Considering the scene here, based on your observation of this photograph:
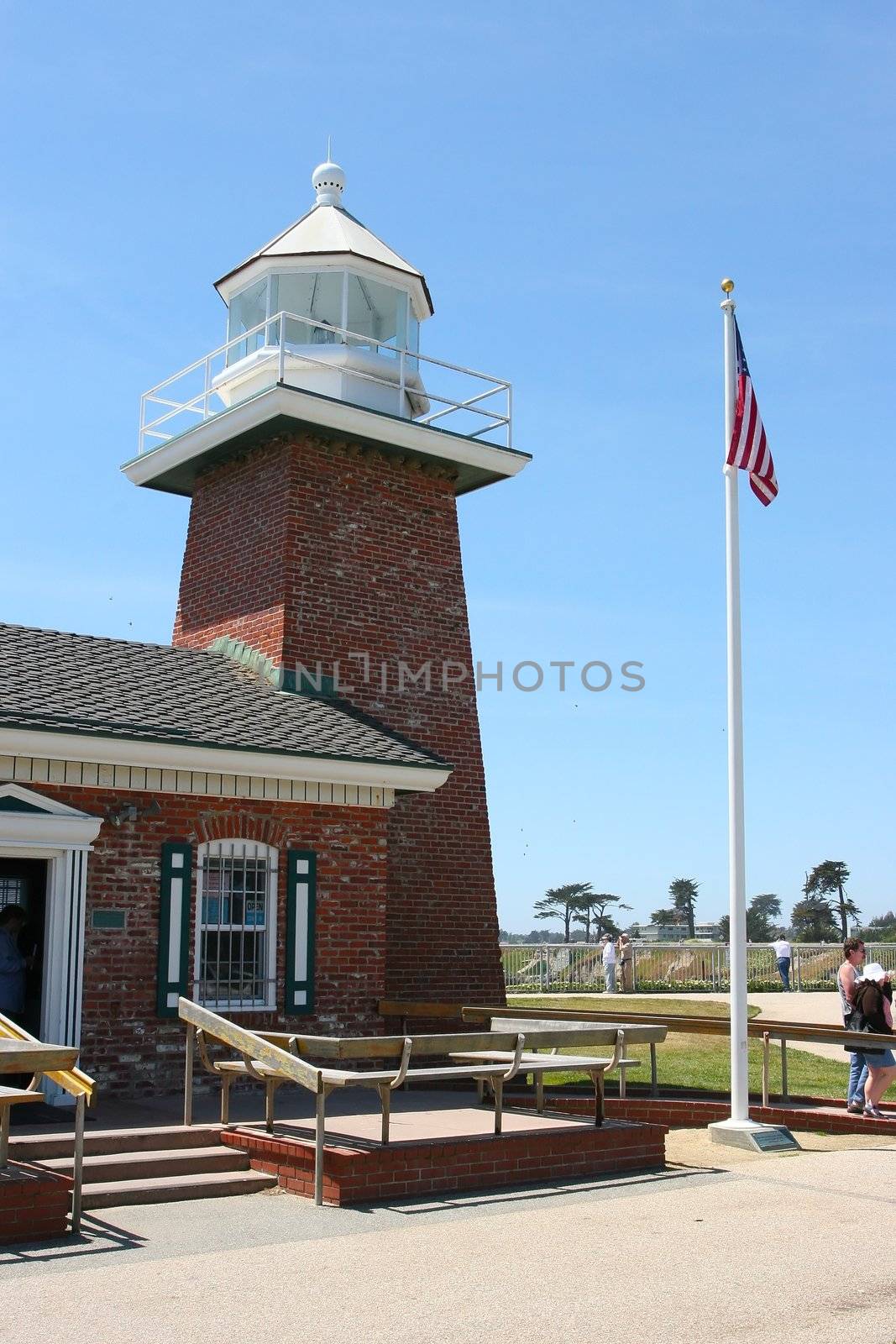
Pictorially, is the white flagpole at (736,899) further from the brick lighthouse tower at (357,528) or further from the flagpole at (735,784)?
the brick lighthouse tower at (357,528)

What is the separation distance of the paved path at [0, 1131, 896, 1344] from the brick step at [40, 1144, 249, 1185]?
50cm

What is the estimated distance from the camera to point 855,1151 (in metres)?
10.5

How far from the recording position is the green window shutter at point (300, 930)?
42.5 ft

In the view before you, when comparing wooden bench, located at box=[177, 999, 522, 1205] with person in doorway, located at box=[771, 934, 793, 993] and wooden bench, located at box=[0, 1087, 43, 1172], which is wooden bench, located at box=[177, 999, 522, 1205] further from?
person in doorway, located at box=[771, 934, 793, 993]

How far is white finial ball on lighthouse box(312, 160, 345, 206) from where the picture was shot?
18.1 m

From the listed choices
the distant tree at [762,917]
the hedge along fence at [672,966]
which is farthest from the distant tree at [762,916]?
the hedge along fence at [672,966]

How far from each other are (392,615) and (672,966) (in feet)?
71.4

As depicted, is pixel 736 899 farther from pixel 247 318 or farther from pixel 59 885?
pixel 247 318

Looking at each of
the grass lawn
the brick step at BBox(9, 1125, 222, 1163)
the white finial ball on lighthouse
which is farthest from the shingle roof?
the white finial ball on lighthouse

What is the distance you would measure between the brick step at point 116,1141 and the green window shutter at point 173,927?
2.41m

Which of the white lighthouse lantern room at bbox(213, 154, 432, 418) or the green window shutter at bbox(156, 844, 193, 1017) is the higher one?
the white lighthouse lantern room at bbox(213, 154, 432, 418)

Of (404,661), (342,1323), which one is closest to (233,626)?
(404,661)

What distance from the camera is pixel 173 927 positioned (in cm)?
1216

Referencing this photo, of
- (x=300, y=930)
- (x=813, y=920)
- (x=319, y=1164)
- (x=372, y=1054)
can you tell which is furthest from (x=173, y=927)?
(x=813, y=920)
